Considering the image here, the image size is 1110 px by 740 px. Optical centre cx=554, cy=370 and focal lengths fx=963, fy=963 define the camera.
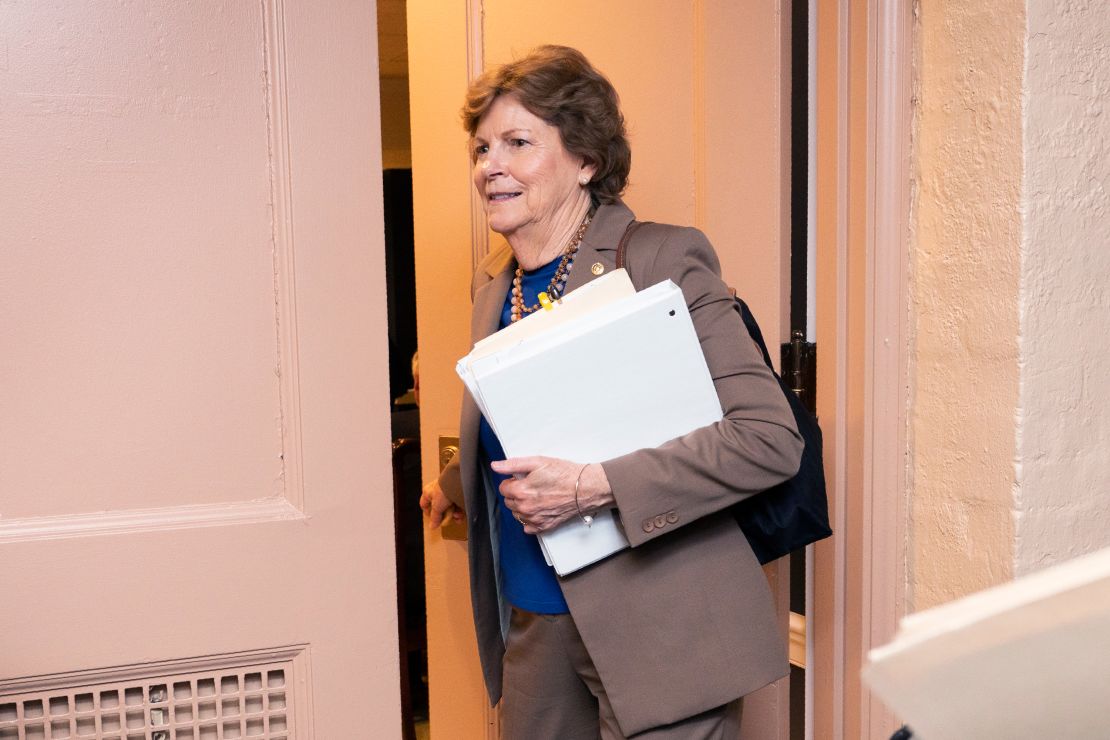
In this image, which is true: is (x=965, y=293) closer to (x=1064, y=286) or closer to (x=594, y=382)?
(x=1064, y=286)

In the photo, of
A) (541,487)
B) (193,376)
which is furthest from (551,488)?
(193,376)

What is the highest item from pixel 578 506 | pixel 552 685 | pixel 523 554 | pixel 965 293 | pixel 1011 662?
pixel 965 293

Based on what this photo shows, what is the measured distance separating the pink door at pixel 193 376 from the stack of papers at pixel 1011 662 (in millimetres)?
929

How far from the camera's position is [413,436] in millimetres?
3334

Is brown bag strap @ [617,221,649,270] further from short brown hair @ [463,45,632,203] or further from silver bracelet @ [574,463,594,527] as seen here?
silver bracelet @ [574,463,594,527]

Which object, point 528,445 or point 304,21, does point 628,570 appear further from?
point 304,21

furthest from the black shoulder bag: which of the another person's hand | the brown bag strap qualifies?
the another person's hand

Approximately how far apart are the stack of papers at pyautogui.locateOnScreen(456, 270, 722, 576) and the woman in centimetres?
2

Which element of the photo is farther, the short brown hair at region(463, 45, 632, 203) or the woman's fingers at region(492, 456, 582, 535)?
the short brown hair at region(463, 45, 632, 203)

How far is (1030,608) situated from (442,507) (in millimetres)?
1452

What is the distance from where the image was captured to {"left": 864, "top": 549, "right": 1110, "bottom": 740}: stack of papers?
0.44m

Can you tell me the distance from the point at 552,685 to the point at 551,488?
1.28 ft

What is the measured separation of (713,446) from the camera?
1.32m

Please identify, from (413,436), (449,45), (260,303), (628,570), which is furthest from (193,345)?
(413,436)
